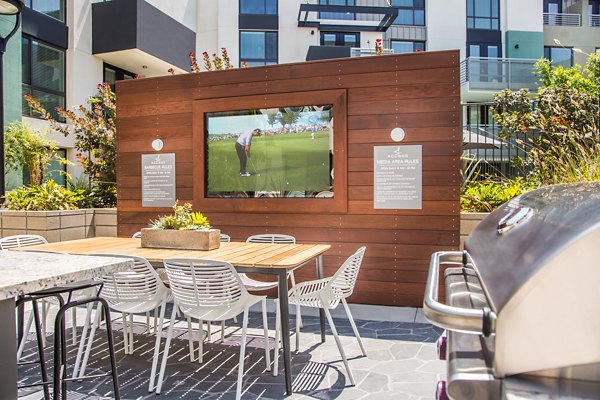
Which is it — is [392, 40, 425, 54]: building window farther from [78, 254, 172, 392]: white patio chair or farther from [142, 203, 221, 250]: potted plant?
[78, 254, 172, 392]: white patio chair

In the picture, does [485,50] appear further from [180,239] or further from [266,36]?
[180,239]

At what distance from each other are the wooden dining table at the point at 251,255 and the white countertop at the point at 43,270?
1.52 metres

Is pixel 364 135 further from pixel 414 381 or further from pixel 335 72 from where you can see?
pixel 414 381

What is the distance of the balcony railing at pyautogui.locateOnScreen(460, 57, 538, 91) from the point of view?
19.7 m

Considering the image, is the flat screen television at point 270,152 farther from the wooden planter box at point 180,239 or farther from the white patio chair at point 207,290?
the white patio chair at point 207,290

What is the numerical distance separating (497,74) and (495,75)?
11 cm

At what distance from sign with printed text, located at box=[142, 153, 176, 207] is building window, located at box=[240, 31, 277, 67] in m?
12.8

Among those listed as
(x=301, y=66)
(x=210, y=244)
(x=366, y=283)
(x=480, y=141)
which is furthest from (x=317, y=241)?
(x=480, y=141)

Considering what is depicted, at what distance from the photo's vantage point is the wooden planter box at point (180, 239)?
439 centimetres

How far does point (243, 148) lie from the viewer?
628cm

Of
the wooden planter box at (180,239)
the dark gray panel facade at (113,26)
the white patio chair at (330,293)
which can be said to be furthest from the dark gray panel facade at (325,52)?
the white patio chair at (330,293)

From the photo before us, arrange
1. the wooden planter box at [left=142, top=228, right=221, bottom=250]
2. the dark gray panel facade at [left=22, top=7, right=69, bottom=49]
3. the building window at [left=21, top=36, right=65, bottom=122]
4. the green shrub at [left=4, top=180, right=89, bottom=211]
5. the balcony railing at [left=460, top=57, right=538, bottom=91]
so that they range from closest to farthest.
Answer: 1. the wooden planter box at [left=142, top=228, right=221, bottom=250]
2. the green shrub at [left=4, top=180, right=89, bottom=211]
3. the dark gray panel facade at [left=22, top=7, right=69, bottom=49]
4. the building window at [left=21, top=36, right=65, bottom=122]
5. the balcony railing at [left=460, top=57, right=538, bottom=91]

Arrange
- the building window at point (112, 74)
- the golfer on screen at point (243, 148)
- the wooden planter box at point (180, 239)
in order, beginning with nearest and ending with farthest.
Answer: the wooden planter box at point (180, 239) → the golfer on screen at point (243, 148) → the building window at point (112, 74)

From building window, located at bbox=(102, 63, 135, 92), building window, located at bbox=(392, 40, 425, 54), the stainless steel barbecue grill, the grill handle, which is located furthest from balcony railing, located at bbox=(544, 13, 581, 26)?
the grill handle
